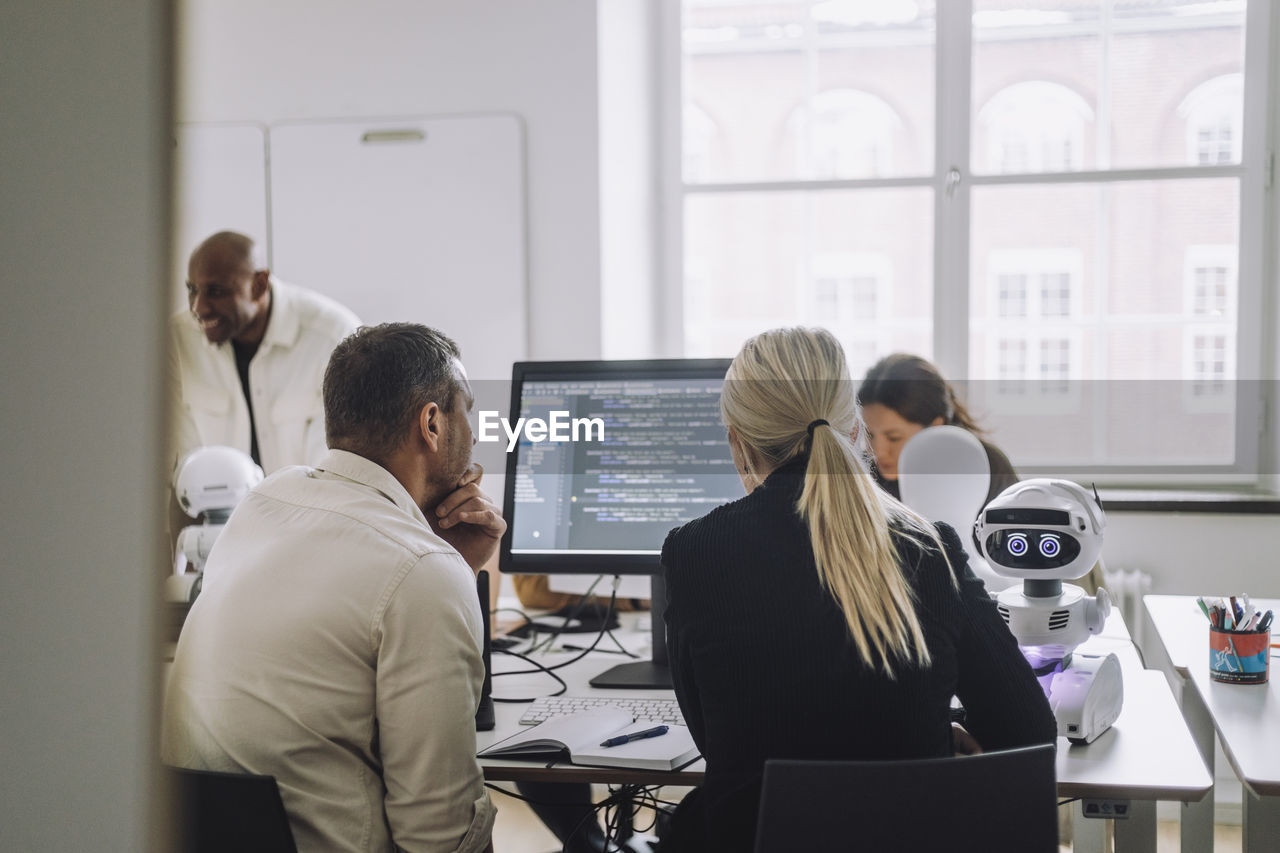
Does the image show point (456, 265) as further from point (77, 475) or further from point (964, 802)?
point (77, 475)

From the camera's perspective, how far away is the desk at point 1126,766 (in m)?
1.26

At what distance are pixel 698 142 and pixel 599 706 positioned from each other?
2212 mm

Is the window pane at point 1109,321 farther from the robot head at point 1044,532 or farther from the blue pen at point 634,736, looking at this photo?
the blue pen at point 634,736

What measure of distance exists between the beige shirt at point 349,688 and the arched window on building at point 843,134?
2.42m

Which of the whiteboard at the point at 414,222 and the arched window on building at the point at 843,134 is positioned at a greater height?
the arched window on building at the point at 843,134

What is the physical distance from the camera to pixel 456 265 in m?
2.99

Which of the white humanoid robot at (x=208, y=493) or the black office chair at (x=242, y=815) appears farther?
the white humanoid robot at (x=208, y=493)

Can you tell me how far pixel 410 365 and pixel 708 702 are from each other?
57cm

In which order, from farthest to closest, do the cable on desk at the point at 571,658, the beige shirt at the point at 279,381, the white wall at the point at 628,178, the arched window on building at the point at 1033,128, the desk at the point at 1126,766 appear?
1. the arched window on building at the point at 1033,128
2. the white wall at the point at 628,178
3. the beige shirt at the point at 279,381
4. the cable on desk at the point at 571,658
5. the desk at the point at 1126,766

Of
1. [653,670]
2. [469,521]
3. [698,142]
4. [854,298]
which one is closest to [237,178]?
[698,142]

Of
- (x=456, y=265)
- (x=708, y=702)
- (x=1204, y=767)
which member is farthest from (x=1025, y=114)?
(x=708, y=702)

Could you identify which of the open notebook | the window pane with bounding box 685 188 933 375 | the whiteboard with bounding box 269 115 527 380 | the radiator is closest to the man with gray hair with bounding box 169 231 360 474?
the whiteboard with bounding box 269 115 527 380

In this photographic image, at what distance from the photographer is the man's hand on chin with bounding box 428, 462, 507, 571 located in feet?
5.12

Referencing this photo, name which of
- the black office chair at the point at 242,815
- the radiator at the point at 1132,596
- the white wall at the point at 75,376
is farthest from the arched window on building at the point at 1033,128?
the white wall at the point at 75,376
